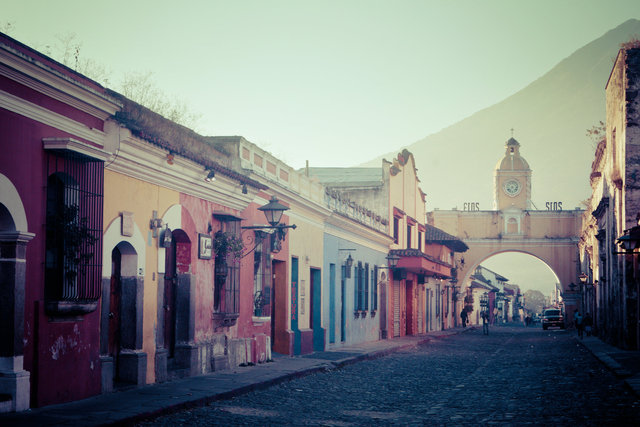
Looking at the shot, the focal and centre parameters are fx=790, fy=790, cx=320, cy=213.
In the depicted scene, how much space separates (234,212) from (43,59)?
6.50m

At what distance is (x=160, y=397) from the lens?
362 inches

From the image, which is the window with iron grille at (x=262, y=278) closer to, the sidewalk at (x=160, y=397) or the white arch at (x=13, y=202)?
the sidewalk at (x=160, y=397)

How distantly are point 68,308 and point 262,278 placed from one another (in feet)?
24.7

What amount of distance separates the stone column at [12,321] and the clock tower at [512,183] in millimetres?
68039

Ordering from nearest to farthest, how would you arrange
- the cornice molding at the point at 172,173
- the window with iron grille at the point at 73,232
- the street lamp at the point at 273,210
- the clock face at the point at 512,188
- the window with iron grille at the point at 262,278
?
the window with iron grille at the point at 73,232 < the cornice molding at the point at 172,173 < the street lamp at the point at 273,210 < the window with iron grille at the point at 262,278 < the clock face at the point at 512,188

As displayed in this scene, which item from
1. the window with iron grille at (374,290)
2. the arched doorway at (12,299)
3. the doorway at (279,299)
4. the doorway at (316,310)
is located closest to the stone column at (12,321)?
the arched doorway at (12,299)

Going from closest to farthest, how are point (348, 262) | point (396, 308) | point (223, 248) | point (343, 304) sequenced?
point (223, 248)
point (343, 304)
point (348, 262)
point (396, 308)

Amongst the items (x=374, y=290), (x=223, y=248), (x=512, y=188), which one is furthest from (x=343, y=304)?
(x=512, y=188)

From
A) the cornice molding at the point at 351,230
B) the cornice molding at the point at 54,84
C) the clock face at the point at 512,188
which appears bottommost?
the cornice molding at the point at 351,230

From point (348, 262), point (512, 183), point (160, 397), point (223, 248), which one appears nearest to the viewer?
point (160, 397)

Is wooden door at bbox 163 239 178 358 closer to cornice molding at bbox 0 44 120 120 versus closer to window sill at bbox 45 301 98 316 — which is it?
window sill at bbox 45 301 98 316

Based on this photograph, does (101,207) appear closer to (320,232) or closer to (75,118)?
(75,118)

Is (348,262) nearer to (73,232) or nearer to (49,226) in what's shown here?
(73,232)

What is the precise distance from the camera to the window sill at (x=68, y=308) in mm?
8148
